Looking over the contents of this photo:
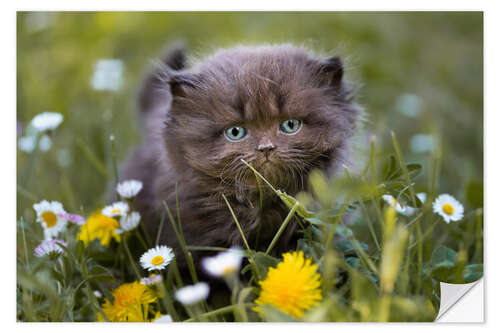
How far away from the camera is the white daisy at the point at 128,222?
175cm

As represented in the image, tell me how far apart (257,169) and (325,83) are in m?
0.40

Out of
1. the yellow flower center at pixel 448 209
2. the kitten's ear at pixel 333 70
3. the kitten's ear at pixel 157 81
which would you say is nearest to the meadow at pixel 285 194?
the yellow flower center at pixel 448 209

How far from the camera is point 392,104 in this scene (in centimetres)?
311

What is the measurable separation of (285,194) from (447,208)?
627 mm

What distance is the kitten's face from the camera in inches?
59.9

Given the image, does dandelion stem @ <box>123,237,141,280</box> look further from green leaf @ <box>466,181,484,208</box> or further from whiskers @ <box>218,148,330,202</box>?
green leaf @ <box>466,181,484,208</box>

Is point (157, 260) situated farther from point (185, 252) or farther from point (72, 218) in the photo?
point (72, 218)

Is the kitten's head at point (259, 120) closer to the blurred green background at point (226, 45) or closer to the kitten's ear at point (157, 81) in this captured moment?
the kitten's ear at point (157, 81)

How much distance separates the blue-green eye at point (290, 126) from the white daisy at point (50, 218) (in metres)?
0.85

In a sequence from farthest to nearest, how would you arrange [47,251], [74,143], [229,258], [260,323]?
[74,143]
[47,251]
[260,323]
[229,258]
